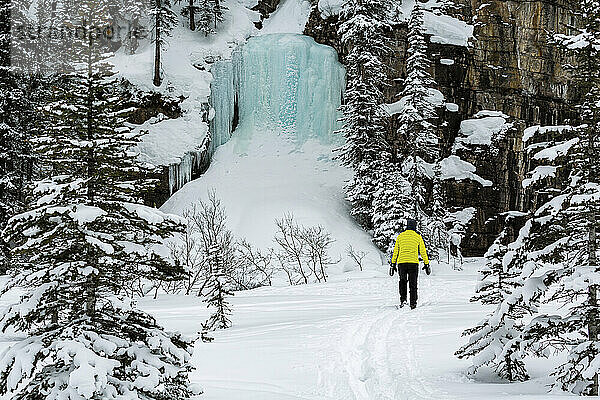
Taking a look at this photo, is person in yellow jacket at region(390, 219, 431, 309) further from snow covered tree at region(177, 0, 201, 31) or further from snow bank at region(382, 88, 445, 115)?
snow covered tree at region(177, 0, 201, 31)

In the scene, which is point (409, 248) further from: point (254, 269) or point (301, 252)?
point (254, 269)

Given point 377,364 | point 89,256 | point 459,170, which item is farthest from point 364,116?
point 89,256

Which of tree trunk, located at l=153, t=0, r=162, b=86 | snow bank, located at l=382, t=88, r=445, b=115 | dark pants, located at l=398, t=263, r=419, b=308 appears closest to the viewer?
dark pants, located at l=398, t=263, r=419, b=308

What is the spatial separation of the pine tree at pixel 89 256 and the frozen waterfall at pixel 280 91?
27541 mm

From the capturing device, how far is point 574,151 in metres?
4.91

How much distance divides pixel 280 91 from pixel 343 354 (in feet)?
90.0

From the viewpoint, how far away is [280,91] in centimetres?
3241

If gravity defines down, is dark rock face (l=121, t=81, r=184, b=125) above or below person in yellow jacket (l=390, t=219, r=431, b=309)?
above

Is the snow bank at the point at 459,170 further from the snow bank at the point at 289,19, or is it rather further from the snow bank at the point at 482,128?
the snow bank at the point at 289,19

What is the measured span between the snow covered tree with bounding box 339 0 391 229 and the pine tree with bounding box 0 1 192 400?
74.1 feet

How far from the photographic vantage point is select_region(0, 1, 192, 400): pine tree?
3.76 meters

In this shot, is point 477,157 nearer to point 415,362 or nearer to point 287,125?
point 287,125

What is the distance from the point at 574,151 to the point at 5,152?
20005 millimetres

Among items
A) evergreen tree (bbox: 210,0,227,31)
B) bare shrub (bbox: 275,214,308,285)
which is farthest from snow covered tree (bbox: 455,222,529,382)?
evergreen tree (bbox: 210,0,227,31)
